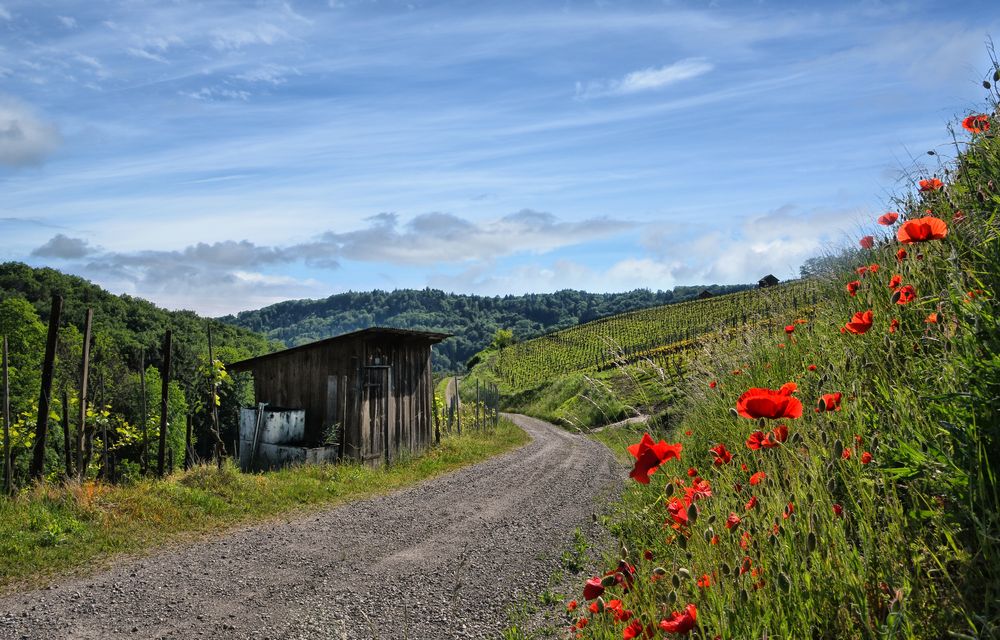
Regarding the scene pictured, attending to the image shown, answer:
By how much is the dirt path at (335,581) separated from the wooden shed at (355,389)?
5.15m

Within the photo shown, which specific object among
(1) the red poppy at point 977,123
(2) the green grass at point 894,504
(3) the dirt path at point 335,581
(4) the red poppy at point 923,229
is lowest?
(3) the dirt path at point 335,581

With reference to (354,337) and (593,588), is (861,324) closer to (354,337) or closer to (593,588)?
(593,588)

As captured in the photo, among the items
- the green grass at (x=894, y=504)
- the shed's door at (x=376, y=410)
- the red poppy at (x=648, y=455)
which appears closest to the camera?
the green grass at (x=894, y=504)

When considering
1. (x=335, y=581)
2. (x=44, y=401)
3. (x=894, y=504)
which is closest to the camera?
(x=894, y=504)

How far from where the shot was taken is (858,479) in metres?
2.37

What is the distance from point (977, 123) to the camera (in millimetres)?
3553

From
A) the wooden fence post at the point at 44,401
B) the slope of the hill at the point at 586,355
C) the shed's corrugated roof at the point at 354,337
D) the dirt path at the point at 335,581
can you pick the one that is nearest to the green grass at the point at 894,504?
the dirt path at the point at 335,581

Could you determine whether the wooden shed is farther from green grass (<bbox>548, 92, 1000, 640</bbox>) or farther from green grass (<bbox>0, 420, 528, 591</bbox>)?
green grass (<bbox>548, 92, 1000, 640</bbox>)

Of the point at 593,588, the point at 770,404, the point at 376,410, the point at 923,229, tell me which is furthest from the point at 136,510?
the point at 923,229

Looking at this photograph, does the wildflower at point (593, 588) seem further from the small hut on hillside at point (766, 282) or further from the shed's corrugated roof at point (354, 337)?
the shed's corrugated roof at point (354, 337)

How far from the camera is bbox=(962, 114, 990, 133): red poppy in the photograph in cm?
348

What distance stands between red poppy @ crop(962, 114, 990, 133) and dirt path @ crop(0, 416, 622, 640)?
373cm

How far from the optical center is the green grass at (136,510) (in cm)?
718

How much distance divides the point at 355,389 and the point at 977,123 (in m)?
13.8
